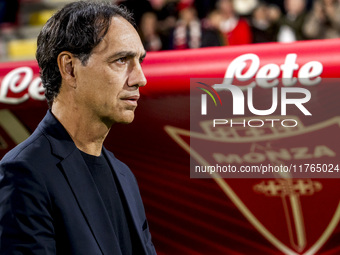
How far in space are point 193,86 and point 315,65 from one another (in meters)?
0.46

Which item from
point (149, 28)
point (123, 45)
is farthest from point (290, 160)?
point (149, 28)

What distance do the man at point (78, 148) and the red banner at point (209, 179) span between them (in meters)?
0.64

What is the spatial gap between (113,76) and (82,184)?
0.28m

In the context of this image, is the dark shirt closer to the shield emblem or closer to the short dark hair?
the short dark hair

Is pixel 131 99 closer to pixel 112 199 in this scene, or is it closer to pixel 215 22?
pixel 112 199

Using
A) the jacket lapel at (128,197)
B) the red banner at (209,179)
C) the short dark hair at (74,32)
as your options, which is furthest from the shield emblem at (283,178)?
the short dark hair at (74,32)

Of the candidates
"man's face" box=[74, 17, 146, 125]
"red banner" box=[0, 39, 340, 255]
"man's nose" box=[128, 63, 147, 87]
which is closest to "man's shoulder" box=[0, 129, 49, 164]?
"man's face" box=[74, 17, 146, 125]

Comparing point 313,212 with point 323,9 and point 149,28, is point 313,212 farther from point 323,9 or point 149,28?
point 149,28

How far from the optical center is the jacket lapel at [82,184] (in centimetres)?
134

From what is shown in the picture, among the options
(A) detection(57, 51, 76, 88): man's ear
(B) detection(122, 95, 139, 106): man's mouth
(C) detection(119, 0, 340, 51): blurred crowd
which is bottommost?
(B) detection(122, 95, 139, 106): man's mouth

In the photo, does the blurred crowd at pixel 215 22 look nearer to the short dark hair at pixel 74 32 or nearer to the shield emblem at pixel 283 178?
the shield emblem at pixel 283 178

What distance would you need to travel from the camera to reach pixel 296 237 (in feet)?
7.10

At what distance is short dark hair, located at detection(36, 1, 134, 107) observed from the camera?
1370 mm

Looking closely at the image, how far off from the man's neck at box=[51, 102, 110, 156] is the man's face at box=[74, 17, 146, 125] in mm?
20
